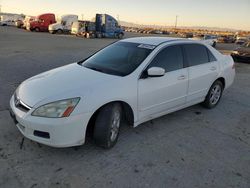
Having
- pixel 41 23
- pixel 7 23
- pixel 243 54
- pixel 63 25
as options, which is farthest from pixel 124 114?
pixel 7 23

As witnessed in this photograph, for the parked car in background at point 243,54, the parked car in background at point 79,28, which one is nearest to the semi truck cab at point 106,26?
the parked car in background at point 79,28

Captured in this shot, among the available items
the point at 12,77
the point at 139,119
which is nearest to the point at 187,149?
the point at 139,119

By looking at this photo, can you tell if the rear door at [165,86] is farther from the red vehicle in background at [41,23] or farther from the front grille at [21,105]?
the red vehicle in background at [41,23]

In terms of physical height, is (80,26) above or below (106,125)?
above

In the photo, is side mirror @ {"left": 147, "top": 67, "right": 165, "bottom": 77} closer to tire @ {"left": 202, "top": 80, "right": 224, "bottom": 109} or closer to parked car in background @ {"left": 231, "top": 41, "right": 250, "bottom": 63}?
tire @ {"left": 202, "top": 80, "right": 224, "bottom": 109}

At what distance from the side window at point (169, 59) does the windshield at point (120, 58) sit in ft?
0.63

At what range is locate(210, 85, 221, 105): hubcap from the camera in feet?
18.3

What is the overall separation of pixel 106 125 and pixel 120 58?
1.45 metres

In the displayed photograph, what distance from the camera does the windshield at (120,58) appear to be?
3980 millimetres

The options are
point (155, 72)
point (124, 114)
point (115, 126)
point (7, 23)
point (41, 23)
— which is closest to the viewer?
point (115, 126)

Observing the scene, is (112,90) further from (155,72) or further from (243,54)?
(243,54)

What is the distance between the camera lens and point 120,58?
14.4 ft

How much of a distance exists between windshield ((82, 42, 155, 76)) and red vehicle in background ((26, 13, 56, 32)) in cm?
3852

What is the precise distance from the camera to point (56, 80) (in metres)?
3.70
